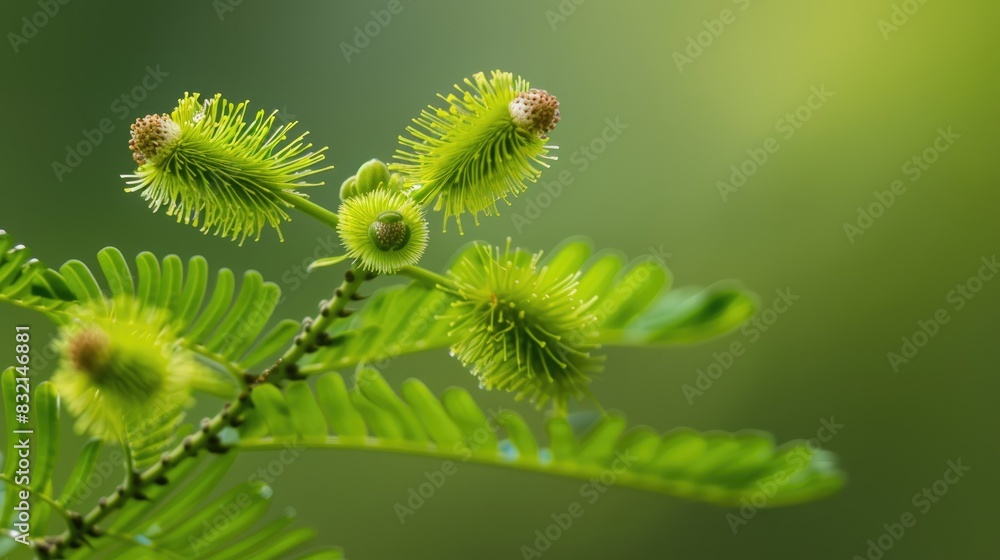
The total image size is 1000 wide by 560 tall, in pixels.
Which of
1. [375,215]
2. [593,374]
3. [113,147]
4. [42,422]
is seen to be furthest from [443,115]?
[113,147]

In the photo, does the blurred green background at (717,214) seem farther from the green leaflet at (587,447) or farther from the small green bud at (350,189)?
the small green bud at (350,189)

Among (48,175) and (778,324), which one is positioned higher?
(778,324)

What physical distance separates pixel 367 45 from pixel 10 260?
253 centimetres

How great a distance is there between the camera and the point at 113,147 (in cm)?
280

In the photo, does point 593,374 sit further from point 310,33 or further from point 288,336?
point 310,33
